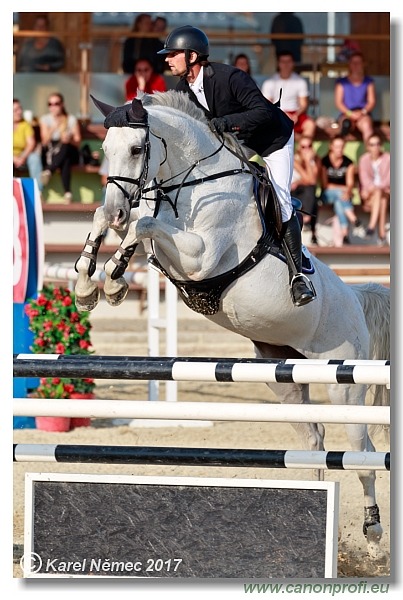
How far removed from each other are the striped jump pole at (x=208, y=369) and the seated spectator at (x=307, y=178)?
7293 millimetres

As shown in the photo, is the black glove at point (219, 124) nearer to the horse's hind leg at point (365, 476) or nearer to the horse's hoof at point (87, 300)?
the horse's hoof at point (87, 300)

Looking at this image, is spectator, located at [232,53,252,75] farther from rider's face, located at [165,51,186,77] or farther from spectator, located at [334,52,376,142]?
rider's face, located at [165,51,186,77]

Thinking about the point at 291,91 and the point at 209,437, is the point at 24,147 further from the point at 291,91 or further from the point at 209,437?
the point at 209,437

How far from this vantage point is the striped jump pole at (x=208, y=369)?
3.23 m

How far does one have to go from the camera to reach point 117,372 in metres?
3.37

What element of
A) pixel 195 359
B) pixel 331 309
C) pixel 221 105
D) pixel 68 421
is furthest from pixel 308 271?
pixel 68 421

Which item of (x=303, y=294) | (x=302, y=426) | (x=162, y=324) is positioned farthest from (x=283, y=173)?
(x=162, y=324)

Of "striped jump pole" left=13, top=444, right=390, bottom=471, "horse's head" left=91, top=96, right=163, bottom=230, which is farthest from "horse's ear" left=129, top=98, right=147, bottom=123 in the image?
"striped jump pole" left=13, top=444, right=390, bottom=471

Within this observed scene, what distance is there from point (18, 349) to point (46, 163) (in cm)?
489

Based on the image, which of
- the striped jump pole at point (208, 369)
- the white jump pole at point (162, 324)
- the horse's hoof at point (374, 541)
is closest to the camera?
the striped jump pole at point (208, 369)

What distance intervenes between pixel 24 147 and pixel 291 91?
2694 mm

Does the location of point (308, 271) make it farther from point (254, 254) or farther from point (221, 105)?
point (221, 105)

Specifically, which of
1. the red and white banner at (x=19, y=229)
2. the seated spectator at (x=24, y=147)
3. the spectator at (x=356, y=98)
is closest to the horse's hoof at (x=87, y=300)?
the red and white banner at (x=19, y=229)

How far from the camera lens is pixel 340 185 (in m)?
11.1
